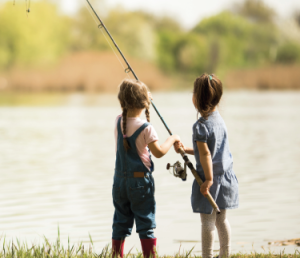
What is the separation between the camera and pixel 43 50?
147 ft

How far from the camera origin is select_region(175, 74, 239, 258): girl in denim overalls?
315 cm

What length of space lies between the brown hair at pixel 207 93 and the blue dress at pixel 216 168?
0.05 m

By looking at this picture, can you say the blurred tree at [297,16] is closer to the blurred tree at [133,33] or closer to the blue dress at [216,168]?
the blurred tree at [133,33]

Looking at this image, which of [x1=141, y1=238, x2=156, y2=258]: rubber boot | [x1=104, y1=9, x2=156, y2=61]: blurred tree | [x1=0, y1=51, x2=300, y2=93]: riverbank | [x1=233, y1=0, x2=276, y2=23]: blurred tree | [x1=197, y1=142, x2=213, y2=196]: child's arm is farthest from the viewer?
[x1=233, y1=0, x2=276, y2=23]: blurred tree

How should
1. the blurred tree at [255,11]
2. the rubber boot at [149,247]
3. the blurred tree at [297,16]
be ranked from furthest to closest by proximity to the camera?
1. the blurred tree at [255,11]
2. the blurred tree at [297,16]
3. the rubber boot at [149,247]

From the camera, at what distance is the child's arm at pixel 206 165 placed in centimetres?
309

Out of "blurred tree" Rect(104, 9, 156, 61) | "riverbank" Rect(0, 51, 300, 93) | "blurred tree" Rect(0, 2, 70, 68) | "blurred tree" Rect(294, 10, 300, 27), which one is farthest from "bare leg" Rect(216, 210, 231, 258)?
"blurred tree" Rect(294, 10, 300, 27)

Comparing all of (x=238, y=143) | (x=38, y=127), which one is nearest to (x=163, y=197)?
(x=238, y=143)

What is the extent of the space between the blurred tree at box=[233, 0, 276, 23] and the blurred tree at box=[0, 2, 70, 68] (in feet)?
85.6

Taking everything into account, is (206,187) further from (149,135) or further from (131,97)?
(131,97)

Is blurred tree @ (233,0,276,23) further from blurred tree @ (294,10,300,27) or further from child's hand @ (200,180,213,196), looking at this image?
child's hand @ (200,180,213,196)

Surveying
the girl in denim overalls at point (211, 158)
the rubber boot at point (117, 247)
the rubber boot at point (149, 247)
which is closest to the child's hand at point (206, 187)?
the girl in denim overalls at point (211, 158)

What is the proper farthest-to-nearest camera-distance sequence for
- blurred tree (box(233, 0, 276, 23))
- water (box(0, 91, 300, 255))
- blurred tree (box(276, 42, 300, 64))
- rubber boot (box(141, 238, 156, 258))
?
blurred tree (box(233, 0, 276, 23)) → blurred tree (box(276, 42, 300, 64)) → water (box(0, 91, 300, 255)) → rubber boot (box(141, 238, 156, 258))

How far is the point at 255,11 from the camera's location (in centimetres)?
6825
